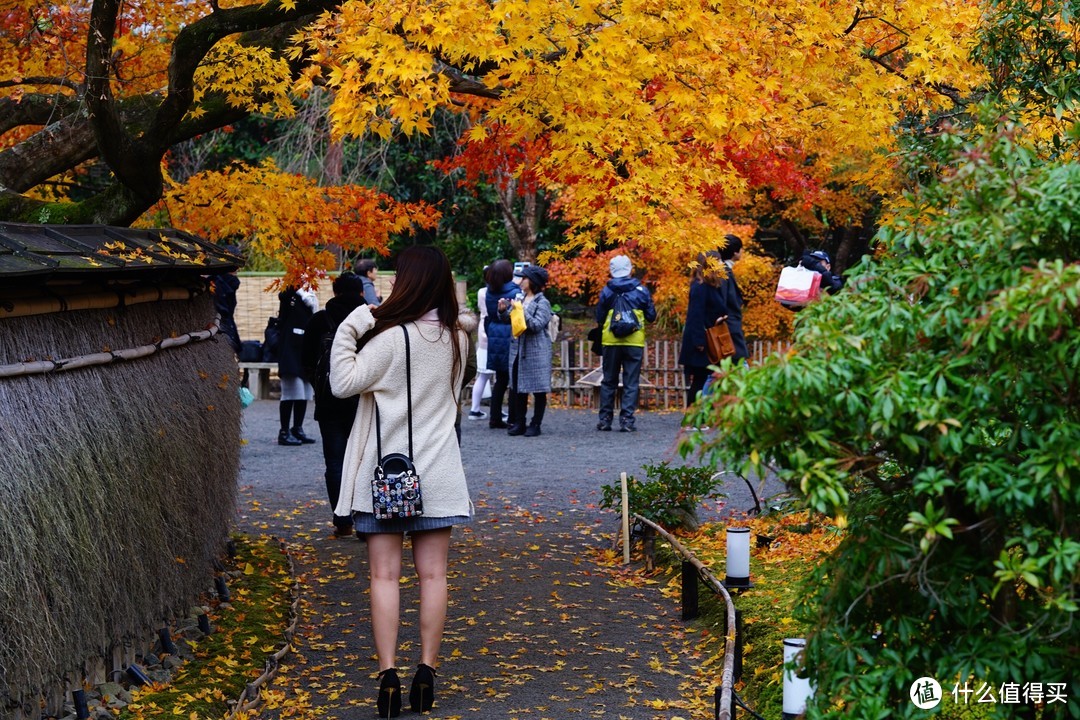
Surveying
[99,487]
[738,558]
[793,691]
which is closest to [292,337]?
[738,558]

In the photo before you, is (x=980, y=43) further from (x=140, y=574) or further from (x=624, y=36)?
(x=140, y=574)

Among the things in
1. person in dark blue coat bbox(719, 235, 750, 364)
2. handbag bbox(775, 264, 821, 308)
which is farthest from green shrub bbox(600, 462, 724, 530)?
person in dark blue coat bbox(719, 235, 750, 364)

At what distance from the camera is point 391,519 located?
4.99 meters

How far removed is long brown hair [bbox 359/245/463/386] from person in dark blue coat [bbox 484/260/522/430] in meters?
8.25

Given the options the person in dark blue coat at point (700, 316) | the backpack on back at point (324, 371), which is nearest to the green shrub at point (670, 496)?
the backpack on back at point (324, 371)

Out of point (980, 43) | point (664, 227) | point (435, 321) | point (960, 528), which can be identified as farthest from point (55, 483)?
point (980, 43)

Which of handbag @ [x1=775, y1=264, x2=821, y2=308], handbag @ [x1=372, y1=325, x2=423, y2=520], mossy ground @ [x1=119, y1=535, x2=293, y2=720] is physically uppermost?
handbag @ [x1=775, y1=264, x2=821, y2=308]

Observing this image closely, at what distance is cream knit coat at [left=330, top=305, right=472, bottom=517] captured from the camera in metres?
5.03

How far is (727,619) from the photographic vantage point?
5.74 m

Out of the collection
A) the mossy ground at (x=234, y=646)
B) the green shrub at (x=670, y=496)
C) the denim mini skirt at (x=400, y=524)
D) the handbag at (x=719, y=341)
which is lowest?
the mossy ground at (x=234, y=646)

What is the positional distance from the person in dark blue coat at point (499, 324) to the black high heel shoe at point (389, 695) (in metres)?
8.73

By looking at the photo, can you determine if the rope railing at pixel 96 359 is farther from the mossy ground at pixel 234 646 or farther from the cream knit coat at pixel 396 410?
the mossy ground at pixel 234 646

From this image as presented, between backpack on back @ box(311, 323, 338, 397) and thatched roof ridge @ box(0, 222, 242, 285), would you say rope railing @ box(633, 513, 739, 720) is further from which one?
thatched roof ridge @ box(0, 222, 242, 285)

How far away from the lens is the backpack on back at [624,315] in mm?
13375
